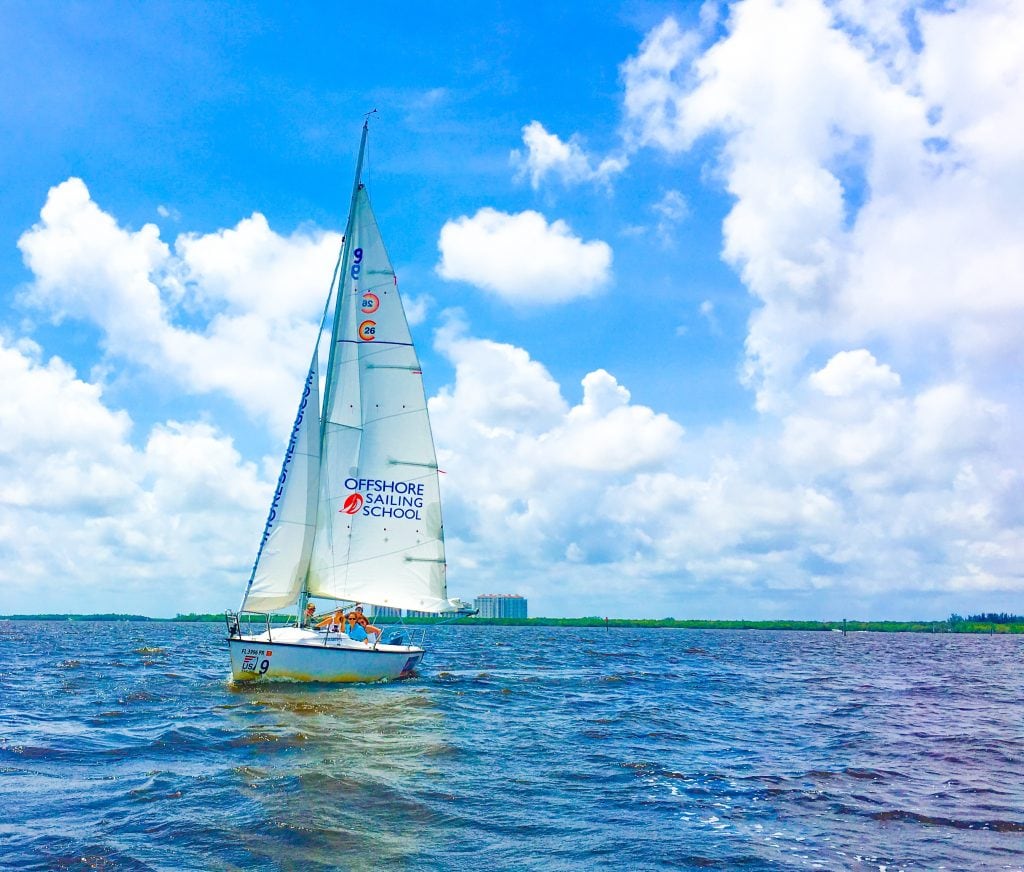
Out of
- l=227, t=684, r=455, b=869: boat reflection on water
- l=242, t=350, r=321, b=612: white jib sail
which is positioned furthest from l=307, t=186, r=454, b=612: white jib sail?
l=227, t=684, r=455, b=869: boat reflection on water

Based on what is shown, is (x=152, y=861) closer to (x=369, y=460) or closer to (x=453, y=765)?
(x=453, y=765)

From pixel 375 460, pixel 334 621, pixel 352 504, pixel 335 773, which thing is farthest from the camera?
pixel 375 460

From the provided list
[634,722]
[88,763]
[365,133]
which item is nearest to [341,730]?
[88,763]

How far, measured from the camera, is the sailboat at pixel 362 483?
92.9ft

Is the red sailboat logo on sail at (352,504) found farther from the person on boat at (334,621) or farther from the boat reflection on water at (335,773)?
the boat reflection on water at (335,773)

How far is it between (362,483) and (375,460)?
100 centimetres

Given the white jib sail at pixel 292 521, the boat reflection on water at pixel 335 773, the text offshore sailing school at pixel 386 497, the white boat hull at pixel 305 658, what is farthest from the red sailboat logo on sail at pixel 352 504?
the boat reflection on water at pixel 335 773

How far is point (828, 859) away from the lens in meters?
11.1

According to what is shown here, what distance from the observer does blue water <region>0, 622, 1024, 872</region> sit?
438 inches

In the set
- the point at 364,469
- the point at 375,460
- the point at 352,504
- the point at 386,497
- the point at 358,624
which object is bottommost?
the point at 358,624

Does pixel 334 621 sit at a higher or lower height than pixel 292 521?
lower

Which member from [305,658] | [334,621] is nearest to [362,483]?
[334,621]

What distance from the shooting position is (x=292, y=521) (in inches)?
1114

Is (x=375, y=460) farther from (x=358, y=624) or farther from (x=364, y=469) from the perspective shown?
(x=358, y=624)
